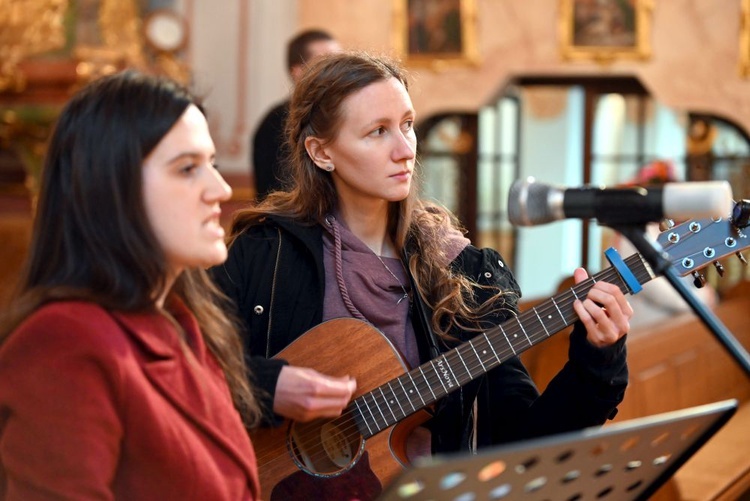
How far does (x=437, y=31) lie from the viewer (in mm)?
8430

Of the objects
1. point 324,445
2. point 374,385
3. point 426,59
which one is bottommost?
point 324,445

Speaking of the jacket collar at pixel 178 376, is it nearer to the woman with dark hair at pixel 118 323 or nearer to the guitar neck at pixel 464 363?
the woman with dark hair at pixel 118 323

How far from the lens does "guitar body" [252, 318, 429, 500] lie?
2.32 metres

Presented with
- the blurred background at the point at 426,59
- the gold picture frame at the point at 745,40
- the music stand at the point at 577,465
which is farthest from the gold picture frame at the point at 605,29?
the music stand at the point at 577,465

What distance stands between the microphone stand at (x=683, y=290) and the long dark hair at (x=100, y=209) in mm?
694

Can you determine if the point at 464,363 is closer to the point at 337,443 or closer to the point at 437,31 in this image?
the point at 337,443

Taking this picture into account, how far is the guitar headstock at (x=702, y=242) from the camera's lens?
2.22 metres

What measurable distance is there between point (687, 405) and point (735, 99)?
11.6 ft

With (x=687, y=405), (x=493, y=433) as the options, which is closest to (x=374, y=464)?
(x=493, y=433)

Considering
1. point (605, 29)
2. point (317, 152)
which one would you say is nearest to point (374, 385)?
point (317, 152)

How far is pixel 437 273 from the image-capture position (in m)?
2.45

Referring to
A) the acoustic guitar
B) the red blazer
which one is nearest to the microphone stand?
the acoustic guitar

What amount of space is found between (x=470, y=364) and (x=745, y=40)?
6422mm

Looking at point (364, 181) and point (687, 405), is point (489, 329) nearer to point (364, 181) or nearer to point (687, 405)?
point (364, 181)
